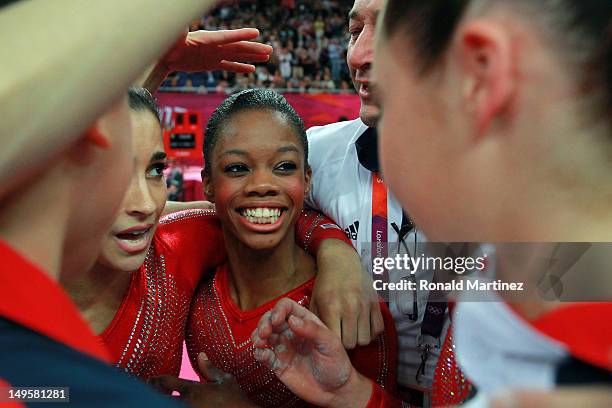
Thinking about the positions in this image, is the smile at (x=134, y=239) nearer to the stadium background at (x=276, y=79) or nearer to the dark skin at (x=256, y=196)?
the dark skin at (x=256, y=196)

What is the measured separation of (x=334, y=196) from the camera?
1.50m

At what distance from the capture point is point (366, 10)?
1.35m

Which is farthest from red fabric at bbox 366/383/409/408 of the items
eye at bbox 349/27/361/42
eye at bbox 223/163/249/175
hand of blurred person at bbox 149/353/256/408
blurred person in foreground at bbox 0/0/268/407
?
eye at bbox 349/27/361/42

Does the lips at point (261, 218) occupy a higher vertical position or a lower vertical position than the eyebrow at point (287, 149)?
lower

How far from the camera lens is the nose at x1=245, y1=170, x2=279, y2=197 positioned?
1.21m

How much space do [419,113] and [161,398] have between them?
31cm

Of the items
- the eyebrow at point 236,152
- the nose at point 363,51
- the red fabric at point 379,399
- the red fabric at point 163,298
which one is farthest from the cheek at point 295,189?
the red fabric at point 379,399

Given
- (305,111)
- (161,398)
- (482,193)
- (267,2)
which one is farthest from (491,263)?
(267,2)

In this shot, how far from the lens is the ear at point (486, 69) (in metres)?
0.45

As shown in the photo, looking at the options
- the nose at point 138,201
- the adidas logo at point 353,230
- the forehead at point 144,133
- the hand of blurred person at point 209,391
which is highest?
the forehead at point 144,133

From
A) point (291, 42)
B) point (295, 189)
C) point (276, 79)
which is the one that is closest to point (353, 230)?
point (295, 189)

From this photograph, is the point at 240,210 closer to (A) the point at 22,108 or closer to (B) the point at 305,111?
(A) the point at 22,108

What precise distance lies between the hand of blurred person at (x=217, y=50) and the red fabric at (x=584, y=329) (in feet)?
3.20

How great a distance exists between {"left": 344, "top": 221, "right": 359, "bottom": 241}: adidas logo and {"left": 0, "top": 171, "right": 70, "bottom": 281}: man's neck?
1.03 metres
